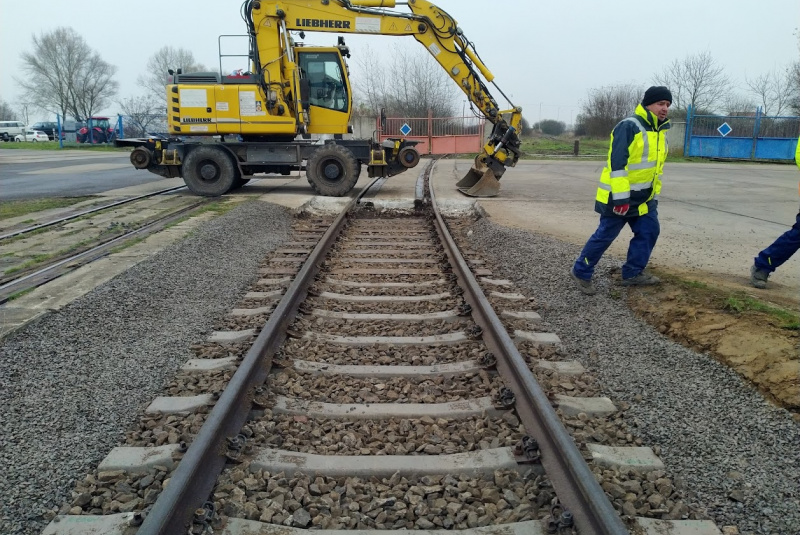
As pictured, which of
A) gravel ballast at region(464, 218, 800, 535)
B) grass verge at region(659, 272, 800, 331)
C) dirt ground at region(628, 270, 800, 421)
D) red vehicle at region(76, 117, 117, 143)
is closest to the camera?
gravel ballast at region(464, 218, 800, 535)

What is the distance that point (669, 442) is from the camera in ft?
10.7

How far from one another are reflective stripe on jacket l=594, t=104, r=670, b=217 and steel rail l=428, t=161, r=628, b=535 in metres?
1.97

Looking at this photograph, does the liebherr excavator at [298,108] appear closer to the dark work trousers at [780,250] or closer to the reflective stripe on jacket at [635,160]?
the reflective stripe on jacket at [635,160]

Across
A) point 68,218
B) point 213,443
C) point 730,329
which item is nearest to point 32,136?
point 68,218

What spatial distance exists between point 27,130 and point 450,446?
210 ft

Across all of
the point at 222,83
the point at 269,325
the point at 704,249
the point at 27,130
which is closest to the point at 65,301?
the point at 269,325

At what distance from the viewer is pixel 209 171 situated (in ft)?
44.8

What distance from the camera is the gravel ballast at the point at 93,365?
2912 millimetres

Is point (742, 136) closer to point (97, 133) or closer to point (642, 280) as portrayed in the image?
point (642, 280)

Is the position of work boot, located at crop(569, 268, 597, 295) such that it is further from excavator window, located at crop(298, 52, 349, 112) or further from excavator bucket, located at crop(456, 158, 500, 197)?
excavator window, located at crop(298, 52, 349, 112)

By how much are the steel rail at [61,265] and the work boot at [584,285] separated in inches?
210

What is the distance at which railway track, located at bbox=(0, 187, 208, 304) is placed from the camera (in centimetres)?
651

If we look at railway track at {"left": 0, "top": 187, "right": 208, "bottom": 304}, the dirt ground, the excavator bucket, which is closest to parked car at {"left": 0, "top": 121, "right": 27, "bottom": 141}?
railway track at {"left": 0, "top": 187, "right": 208, "bottom": 304}

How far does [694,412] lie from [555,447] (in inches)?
45.6
